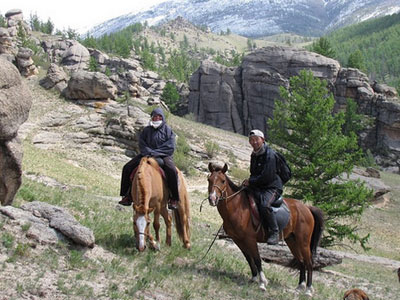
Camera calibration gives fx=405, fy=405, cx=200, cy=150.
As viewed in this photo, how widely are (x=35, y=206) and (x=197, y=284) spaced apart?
368 centimetres

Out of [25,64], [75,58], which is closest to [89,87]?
[25,64]

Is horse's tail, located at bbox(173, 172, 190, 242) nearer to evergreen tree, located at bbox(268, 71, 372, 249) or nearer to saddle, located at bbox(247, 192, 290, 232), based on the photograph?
saddle, located at bbox(247, 192, 290, 232)

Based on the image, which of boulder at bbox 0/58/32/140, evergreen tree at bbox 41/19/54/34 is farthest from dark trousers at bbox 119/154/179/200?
Answer: evergreen tree at bbox 41/19/54/34

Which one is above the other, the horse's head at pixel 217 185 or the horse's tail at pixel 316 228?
the horse's head at pixel 217 185

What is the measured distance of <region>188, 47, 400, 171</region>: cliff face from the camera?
71312mm

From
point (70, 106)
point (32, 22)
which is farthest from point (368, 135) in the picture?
point (32, 22)

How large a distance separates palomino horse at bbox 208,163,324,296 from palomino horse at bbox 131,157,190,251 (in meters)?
1.18

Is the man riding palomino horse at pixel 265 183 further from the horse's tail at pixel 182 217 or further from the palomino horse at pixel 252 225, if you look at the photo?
the horse's tail at pixel 182 217

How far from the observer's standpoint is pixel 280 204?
344 inches

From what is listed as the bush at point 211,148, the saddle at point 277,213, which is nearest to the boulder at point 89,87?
the bush at point 211,148

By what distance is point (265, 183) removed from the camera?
28.5ft

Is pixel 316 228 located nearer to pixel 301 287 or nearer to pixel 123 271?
pixel 301 287

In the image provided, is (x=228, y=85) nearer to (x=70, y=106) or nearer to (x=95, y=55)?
(x=70, y=106)

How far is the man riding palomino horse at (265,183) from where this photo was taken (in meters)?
8.46
